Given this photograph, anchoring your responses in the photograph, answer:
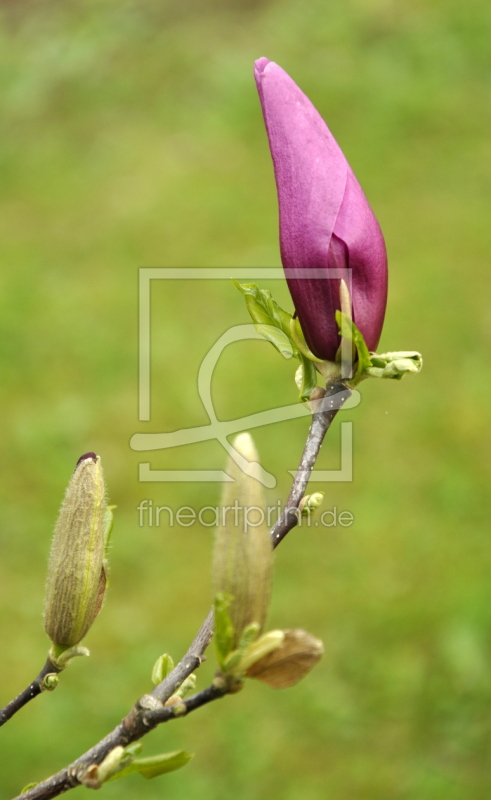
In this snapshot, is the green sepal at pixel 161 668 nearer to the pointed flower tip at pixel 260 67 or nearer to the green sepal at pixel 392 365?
the green sepal at pixel 392 365

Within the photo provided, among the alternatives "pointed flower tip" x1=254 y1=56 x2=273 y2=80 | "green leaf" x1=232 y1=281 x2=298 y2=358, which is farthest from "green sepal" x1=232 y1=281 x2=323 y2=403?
"pointed flower tip" x1=254 y1=56 x2=273 y2=80

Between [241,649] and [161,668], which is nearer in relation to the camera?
[241,649]

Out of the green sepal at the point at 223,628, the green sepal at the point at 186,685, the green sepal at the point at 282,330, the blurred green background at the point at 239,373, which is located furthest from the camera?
the blurred green background at the point at 239,373

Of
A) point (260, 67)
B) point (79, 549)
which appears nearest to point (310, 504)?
point (79, 549)

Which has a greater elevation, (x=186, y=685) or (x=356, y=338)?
(x=356, y=338)

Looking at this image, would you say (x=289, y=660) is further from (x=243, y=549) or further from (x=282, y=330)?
(x=282, y=330)

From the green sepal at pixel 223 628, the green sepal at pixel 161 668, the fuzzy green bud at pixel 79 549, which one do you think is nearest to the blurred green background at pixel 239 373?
the green sepal at pixel 161 668
